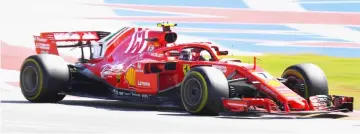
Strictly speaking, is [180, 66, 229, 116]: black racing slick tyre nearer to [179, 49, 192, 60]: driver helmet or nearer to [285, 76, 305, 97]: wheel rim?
[179, 49, 192, 60]: driver helmet

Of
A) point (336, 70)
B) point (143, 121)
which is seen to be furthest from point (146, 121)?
point (336, 70)

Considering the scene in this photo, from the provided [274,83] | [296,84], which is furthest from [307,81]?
[274,83]

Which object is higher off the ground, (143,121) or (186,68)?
(186,68)

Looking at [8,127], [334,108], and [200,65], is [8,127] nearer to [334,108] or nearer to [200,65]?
[200,65]

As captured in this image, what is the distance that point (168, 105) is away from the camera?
71.7ft

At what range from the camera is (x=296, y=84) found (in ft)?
67.2

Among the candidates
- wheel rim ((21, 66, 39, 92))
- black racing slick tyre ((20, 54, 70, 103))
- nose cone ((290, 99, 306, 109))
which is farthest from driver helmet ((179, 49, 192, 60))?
wheel rim ((21, 66, 39, 92))

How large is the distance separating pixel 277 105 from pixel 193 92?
1541 mm

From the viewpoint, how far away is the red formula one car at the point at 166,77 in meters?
18.6

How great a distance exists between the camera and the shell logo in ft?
69.2

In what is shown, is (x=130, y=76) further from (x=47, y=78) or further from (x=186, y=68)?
(x=47, y=78)

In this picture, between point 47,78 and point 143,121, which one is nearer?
point 143,121

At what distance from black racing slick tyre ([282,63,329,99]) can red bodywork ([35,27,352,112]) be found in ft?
4.03

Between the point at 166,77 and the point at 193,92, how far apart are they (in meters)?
1.62
